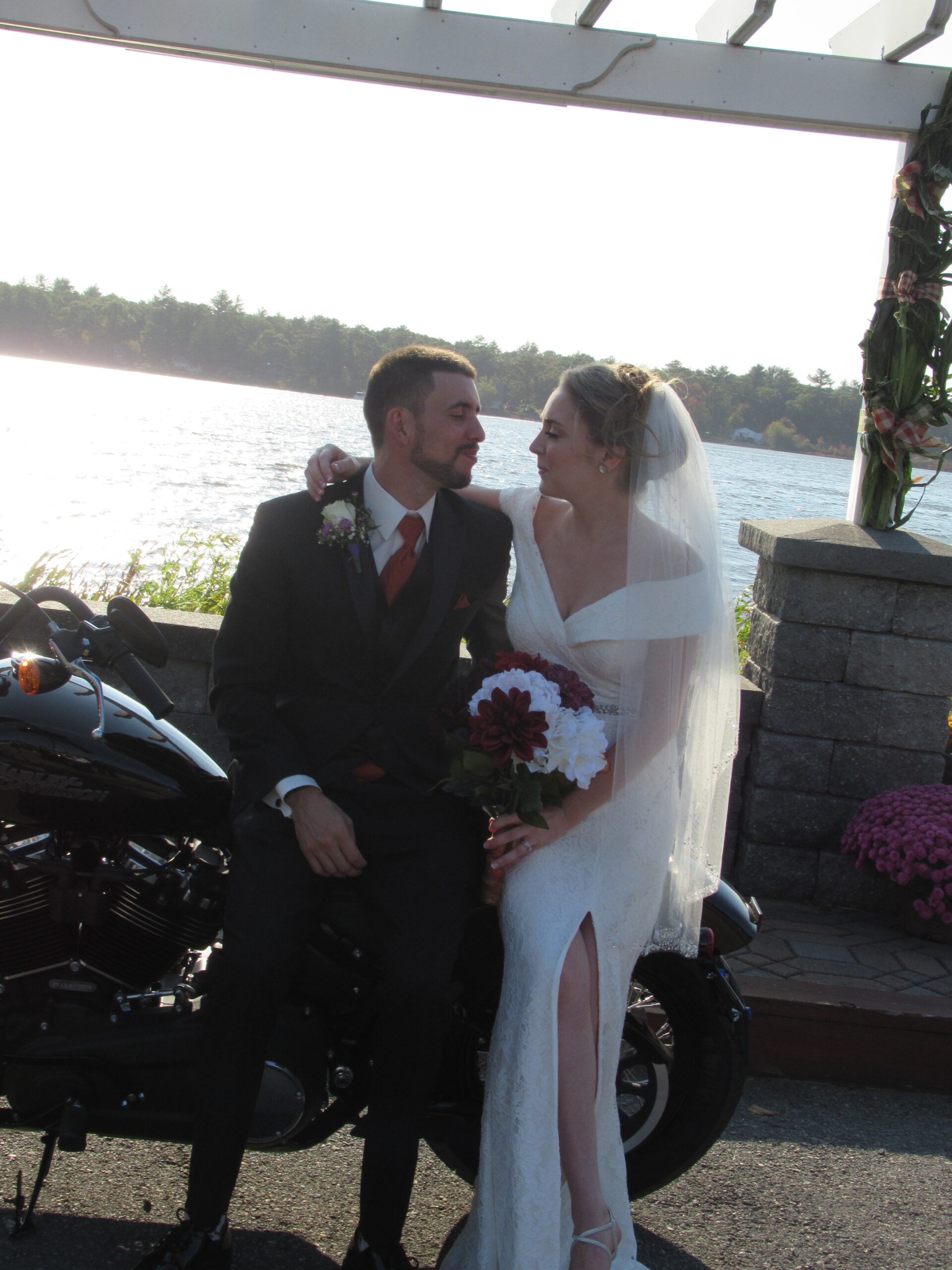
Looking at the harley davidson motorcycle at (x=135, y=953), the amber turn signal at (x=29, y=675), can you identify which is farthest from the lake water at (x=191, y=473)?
the amber turn signal at (x=29, y=675)

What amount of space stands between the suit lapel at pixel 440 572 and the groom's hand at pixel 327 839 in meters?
0.33

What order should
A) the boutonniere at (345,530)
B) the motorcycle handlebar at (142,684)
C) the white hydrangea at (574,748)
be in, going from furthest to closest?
the boutonniere at (345,530) → the white hydrangea at (574,748) → the motorcycle handlebar at (142,684)

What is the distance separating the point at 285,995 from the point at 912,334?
3.29 m

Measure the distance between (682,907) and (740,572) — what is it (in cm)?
714

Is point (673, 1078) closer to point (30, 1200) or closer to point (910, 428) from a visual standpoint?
point (30, 1200)

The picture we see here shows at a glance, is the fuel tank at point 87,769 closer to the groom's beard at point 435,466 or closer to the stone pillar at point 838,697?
the groom's beard at point 435,466

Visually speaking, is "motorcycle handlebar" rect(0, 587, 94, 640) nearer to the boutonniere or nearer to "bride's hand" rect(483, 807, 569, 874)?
the boutonniere

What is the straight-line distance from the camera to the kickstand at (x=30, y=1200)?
211 cm

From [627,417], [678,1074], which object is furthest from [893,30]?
[678,1074]

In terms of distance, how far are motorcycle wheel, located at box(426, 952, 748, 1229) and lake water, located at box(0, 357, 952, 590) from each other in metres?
1.01

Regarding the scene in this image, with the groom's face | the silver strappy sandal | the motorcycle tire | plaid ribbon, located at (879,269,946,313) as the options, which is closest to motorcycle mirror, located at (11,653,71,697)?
the groom's face

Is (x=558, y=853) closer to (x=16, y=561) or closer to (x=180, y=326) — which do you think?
(x=16, y=561)

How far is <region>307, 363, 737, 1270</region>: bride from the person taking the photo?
2.11 m

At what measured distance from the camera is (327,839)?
7.07ft
